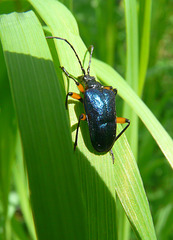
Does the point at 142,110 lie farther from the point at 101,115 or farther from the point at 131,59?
the point at 131,59

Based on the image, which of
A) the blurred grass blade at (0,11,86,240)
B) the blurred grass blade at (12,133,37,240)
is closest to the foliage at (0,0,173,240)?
the blurred grass blade at (0,11,86,240)

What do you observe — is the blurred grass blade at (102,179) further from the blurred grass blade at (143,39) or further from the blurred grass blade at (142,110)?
the blurred grass blade at (143,39)

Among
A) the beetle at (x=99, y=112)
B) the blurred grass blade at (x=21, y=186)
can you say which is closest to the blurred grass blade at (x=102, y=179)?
the beetle at (x=99, y=112)

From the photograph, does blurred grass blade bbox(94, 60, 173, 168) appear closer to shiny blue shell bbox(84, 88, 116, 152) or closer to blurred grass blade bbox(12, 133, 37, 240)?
shiny blue shell bbox(84, 88, 116, 152)

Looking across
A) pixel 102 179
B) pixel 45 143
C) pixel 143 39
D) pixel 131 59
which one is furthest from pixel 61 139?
pixel 143 39

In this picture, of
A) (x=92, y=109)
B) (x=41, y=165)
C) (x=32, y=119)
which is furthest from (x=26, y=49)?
(x=92, y=109)

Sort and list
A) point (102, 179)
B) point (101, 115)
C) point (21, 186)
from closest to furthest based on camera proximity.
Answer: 1. point (102, 179)
2. point (101, 115)
3. point (21, 186)
